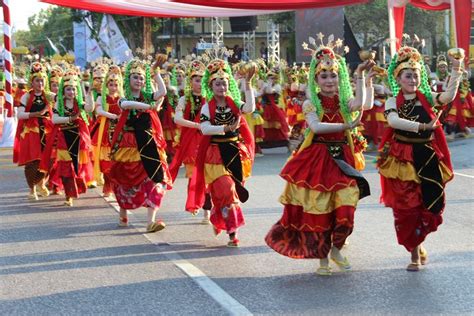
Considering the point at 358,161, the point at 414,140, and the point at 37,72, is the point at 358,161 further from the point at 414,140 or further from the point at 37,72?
the point at 37,72

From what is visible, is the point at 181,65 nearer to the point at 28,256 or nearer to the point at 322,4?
the point at 322,4

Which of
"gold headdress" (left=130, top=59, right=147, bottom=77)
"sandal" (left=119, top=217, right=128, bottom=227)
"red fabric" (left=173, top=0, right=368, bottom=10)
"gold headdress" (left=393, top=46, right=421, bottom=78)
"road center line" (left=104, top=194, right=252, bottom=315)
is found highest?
"red fabric" (left=173, top=0, right=368, bottom=10)

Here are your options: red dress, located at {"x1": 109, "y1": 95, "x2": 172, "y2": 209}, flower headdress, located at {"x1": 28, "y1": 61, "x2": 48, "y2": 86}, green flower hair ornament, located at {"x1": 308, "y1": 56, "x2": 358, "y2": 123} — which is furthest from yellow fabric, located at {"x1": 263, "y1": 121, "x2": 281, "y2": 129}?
green flower hair ornament, located at {"x1": 308, "y1": 56, "x2": 358, "y2": 123}

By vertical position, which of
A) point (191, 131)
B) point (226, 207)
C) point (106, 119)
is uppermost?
point (106, 119)

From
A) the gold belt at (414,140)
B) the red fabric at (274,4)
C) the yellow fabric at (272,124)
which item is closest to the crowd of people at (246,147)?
the gold belt at (414,140)

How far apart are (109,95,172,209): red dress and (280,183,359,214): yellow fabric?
9.12ft

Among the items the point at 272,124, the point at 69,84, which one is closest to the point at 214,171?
the point at 69,84

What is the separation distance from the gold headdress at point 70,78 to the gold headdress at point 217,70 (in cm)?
341

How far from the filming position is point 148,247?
884 cm

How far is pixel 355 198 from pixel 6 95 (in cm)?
1528

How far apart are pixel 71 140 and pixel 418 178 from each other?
19.8 feet

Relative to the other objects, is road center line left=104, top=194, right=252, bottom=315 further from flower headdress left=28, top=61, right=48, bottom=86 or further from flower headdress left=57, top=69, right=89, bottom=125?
flower headdress left=28, top=61, right=48, bottom=86

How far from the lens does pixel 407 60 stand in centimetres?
759

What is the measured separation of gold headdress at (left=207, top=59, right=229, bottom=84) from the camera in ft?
29.2
